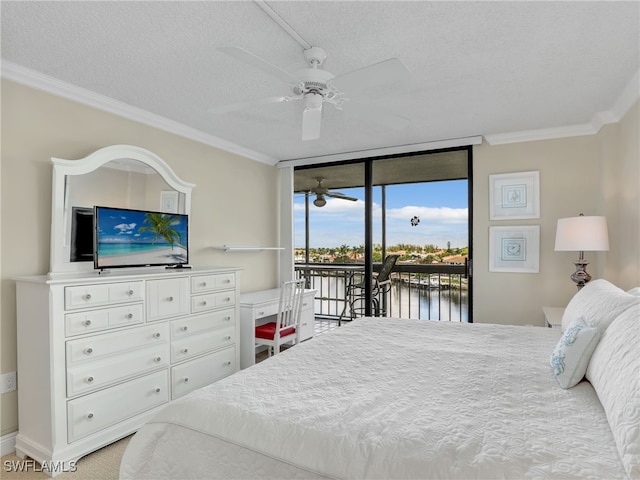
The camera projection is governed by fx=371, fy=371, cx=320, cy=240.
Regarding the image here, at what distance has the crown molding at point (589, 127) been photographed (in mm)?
2689

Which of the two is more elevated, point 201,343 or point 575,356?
point 575,356

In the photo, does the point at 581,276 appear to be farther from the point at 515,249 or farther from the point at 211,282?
the point at 211,282

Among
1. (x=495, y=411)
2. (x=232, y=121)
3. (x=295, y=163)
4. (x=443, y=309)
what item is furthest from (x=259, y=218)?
(x=495, y=411)

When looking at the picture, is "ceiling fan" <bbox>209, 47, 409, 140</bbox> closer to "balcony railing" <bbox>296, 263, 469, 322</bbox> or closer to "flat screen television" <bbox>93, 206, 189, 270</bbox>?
"flat screen television" <bbox>93, 206, 189, 270</bbox>

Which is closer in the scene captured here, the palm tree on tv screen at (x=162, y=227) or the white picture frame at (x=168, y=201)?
the palm tree on tv screen at (x=162, y=227)

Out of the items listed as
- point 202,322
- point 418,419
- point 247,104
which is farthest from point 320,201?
point 418,419

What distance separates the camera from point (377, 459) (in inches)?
43.6

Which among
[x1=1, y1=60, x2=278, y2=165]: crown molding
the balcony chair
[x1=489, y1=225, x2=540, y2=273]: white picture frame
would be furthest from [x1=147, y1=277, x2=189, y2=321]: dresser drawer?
[x1=489, y1=225, x2=540, y2=273]: white picture frame

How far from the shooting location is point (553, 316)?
3084 mm

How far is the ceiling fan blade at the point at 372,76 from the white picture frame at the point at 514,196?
2512mm

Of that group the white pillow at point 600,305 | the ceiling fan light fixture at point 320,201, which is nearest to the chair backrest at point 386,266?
the ceiling fan light fixture at point 320,201

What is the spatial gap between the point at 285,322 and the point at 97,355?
70.6 inches

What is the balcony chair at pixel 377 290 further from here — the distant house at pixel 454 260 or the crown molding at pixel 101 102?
the crown molding at pixel 101 102

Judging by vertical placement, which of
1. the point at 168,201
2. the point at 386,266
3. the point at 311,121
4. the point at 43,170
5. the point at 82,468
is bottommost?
the point at 82,468
